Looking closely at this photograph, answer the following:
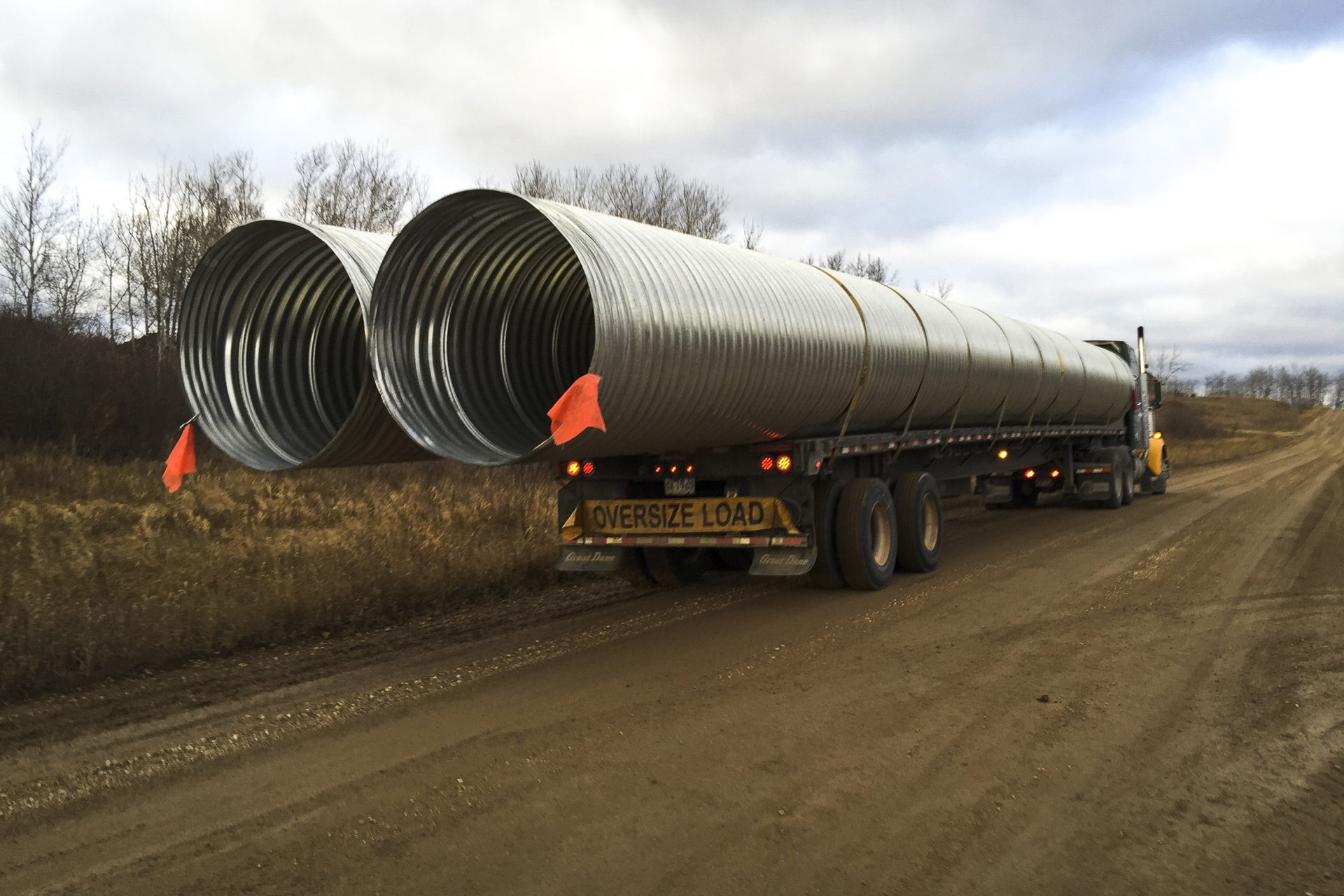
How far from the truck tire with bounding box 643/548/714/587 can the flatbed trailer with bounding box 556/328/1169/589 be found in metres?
0.01

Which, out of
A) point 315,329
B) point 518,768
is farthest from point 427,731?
point 315,329

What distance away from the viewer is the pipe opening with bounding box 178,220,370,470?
7.09 metres

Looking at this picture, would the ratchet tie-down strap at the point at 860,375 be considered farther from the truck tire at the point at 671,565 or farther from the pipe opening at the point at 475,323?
the pipe opening at the point at 475,323

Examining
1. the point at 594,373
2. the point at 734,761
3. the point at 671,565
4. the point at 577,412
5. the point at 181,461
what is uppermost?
the point at 594,373

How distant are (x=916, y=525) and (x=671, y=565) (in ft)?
8.87

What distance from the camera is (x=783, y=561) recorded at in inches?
339

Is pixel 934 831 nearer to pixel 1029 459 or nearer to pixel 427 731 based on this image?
pixel 427 731

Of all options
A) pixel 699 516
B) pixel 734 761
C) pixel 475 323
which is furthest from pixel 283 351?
pixel 734 761

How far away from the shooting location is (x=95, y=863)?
12.4 ft

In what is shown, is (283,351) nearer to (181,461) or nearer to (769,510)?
(181,461)

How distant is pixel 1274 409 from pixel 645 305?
115402 mm

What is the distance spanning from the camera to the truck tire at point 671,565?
10305 mm

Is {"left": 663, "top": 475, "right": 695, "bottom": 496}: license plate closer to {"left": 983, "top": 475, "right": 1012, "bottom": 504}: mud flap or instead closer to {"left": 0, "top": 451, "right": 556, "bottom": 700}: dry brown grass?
{"left": 0, "top": 451, "right": 556, "bottom": 700}: dry brown grass

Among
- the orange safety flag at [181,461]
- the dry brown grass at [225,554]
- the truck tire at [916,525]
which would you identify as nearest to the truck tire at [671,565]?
the dry brown grass at [225,554]
